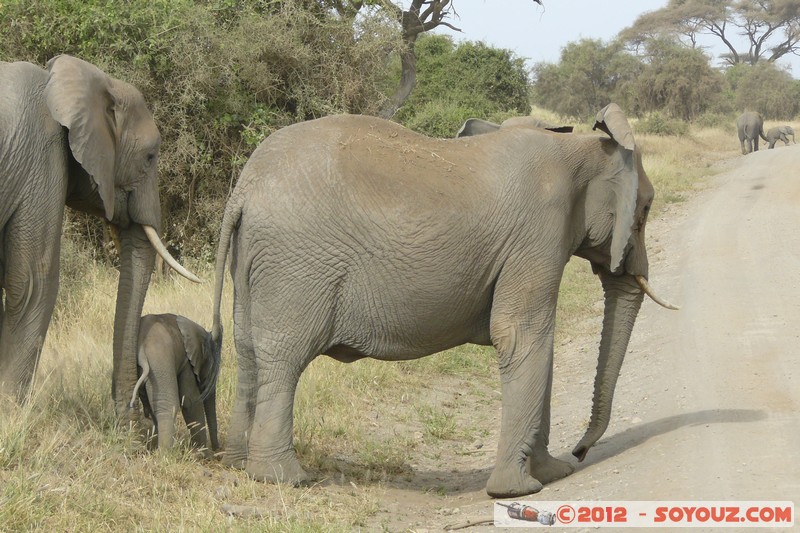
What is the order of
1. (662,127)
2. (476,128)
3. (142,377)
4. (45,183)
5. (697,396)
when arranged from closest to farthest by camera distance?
(45,183) < (142,377) < (476,128) < (697,396) < (662,127)

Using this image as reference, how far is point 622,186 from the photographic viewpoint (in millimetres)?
6520

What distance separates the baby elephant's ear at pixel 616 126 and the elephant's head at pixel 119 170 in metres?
2.63

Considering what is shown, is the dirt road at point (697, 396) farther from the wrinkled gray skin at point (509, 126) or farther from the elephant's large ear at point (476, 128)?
the elephant's large ear at point (476, 128)

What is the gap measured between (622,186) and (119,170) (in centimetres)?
306

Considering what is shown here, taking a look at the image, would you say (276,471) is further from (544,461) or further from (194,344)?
(544,461)

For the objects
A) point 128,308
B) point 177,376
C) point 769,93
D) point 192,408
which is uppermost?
point 769,93

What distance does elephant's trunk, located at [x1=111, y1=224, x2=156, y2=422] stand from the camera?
6.33 m

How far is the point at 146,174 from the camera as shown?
6.59 metres

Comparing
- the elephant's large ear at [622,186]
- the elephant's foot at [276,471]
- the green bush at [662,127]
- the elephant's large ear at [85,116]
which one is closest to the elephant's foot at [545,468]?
the elephant's large ear at [622,186]

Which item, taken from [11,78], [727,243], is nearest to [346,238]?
[11,78]

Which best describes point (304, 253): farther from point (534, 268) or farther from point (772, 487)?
point (772, 487)

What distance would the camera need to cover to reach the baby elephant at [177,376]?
6.41 m

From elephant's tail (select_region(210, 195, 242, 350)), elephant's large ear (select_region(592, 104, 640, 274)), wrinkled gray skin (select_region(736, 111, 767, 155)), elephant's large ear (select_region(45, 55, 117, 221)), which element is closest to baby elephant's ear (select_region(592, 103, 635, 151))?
elephant's large ear (select_region(592, 104, 640, 274))

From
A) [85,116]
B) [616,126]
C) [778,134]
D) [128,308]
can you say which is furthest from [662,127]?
[85,116]
